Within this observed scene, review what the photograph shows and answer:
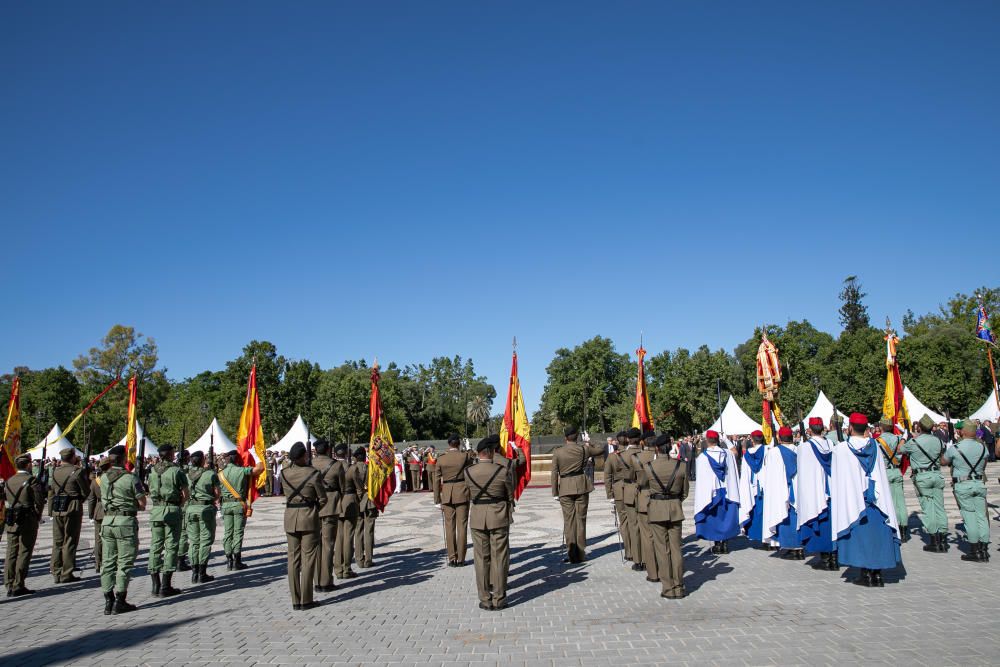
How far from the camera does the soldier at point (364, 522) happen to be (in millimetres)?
11078

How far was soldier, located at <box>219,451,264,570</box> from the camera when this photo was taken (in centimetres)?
1113

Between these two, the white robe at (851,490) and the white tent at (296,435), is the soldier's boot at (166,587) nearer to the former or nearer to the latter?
the white robe at (851,490)

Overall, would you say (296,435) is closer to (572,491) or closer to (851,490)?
(572,491)

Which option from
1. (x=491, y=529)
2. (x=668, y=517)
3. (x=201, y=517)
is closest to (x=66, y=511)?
(x=201, y=517)

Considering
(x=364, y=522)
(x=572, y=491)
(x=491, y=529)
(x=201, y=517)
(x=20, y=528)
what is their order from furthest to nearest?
(x=364, y=522), (x=572, y=491), (x=201, y=517), (x=20, y=528), (x=491, y=529)

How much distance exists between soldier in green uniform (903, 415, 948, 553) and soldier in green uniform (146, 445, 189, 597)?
11.7m

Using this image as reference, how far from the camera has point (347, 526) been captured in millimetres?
10180

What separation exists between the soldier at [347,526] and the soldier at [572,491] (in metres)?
3.28

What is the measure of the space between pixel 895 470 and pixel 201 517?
12.3 meters

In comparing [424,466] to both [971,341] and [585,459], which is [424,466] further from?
[971,341]

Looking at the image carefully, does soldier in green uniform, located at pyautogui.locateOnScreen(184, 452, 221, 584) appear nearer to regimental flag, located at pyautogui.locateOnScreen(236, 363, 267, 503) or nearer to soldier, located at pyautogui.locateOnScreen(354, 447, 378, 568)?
soldier, located at pyautogui.locateOnScreen(354, 447, 378, 568)

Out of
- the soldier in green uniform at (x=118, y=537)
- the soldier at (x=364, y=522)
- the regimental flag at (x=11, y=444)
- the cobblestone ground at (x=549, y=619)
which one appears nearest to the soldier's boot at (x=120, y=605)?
the soldier in green uniform at (x=118, y=537)

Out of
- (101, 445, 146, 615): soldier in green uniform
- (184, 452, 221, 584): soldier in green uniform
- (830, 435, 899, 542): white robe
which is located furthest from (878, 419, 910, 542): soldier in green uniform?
(101, 445, 146, 615): soldier in green uniform

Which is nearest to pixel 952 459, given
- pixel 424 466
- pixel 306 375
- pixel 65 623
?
pixel 65 623
